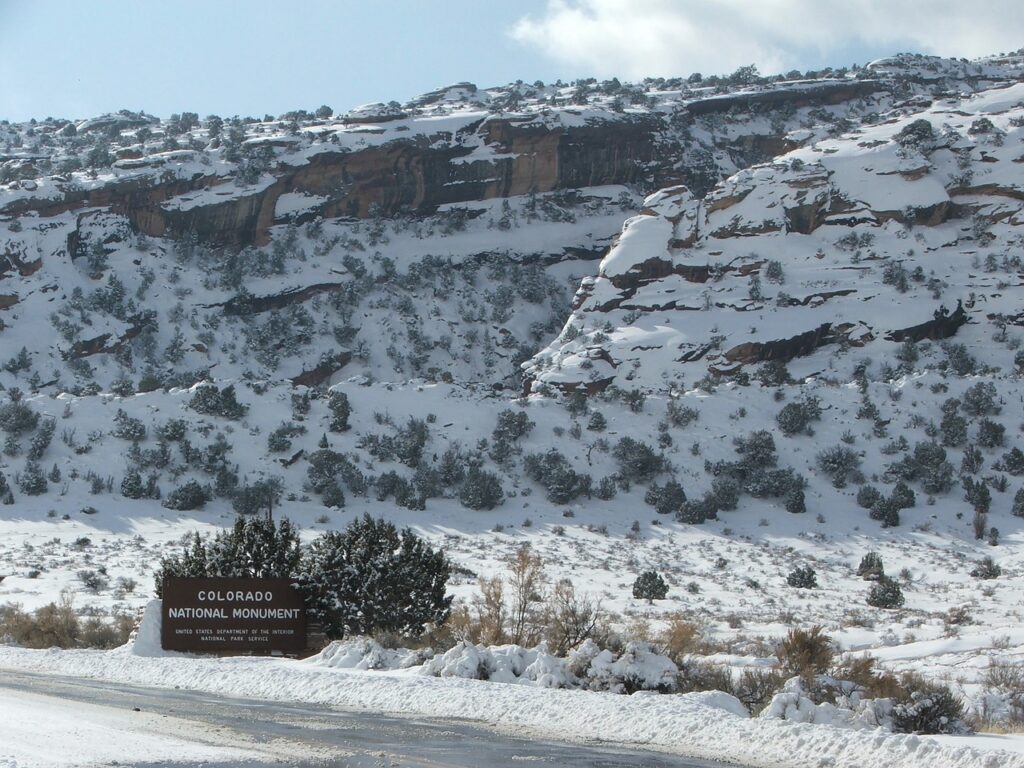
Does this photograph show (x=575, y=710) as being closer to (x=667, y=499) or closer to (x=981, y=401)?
(x=667, y=499)

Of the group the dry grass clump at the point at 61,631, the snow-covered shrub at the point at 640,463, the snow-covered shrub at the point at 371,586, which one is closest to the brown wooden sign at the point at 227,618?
the snow-covered shrub at the point at 371,586

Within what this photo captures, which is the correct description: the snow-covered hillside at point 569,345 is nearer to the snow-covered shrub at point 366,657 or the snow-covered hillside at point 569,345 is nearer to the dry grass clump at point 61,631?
the dry grass clump at point 61,631

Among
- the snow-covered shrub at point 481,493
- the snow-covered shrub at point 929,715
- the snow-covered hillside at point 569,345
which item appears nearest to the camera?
the snow-covered shrub at point 929,715

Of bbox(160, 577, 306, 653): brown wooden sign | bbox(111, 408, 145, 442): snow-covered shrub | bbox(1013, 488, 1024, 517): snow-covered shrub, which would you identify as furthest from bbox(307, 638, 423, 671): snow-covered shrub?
bbox(111, 408, 145, 442): snow-covered shrub

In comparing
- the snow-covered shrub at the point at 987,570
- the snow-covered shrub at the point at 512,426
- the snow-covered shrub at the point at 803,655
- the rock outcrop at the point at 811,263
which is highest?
the rock outcrop at the point at 811,263

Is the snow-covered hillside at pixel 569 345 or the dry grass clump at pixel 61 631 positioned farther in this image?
the snow-covered hillside at pixel 569 345

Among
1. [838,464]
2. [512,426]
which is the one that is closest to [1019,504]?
[838,464]

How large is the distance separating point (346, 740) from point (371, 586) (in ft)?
31.9

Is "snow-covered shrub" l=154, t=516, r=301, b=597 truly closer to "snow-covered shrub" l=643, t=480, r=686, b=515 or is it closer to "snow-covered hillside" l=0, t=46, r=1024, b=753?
"snow-covered hillside" l=0, t=46, r=1024, b=753

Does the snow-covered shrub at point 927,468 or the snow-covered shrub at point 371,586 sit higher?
the snow-covered shrub at point 927,468

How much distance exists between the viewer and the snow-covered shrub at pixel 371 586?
806 inches

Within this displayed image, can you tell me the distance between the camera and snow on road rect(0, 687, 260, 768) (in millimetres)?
9547

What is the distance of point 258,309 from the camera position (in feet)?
260

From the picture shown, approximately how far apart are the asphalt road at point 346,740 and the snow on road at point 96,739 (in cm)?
11
